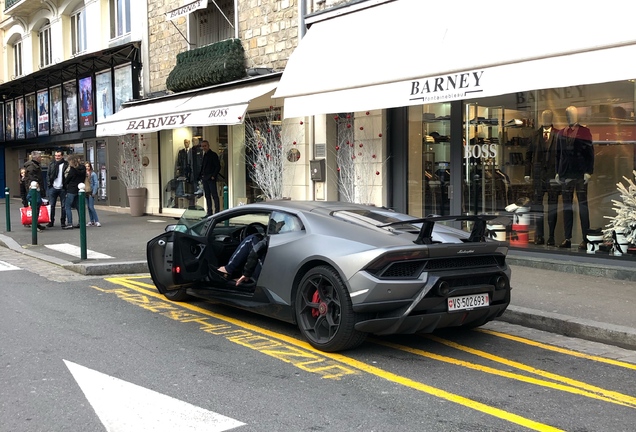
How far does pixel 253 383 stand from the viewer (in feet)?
15.5

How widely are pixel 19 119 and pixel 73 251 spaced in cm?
2042

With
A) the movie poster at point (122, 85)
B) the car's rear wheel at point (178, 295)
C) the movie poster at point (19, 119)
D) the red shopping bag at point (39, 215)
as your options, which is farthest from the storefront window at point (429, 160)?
the movie poster at point (19, 119)

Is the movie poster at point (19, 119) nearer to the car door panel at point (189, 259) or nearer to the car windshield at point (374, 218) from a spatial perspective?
the car door panel at point (189, 259)

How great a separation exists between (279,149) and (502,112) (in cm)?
553

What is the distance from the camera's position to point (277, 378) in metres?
4.86

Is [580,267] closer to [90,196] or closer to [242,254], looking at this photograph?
[242,254]

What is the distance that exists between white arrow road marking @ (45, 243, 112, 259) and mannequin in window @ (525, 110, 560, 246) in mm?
7182

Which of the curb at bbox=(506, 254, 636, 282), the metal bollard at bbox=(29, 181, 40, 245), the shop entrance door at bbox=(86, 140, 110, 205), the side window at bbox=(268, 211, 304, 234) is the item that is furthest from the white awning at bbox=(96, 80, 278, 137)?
the side window at bbox=(268, 211, 304, 234)

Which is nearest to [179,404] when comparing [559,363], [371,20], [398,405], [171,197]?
[398,405]

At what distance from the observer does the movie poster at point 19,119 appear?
95.0ft

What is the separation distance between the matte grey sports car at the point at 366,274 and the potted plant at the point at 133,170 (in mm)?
13584

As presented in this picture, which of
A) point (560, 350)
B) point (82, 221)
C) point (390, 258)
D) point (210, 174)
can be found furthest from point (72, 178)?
point (560, 350)

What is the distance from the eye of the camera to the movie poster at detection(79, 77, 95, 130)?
22.4m

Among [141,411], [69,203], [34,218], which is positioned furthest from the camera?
[69,203]
